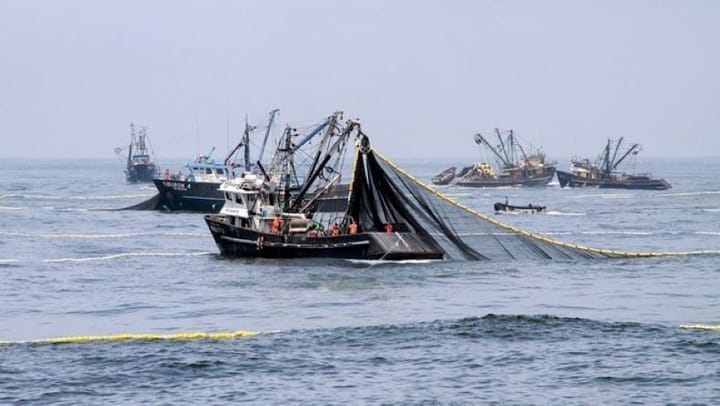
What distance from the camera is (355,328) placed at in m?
38.9

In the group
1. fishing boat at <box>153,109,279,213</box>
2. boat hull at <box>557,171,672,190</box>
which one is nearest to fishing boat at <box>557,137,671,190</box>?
boat hull at <box>557,171,672,190</box>

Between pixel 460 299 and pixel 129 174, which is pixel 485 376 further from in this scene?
pixel 129 174

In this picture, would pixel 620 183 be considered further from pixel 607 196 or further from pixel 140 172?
pixel 140 172

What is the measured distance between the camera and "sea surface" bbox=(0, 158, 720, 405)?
30578mm

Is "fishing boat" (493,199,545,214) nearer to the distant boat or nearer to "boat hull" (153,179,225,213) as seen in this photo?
the distant boat

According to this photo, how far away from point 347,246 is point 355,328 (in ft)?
64.6

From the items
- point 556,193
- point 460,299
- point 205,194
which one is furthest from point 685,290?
point 556,193

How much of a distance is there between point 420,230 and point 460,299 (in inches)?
452

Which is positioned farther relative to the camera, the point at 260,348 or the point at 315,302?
the point at 315,302

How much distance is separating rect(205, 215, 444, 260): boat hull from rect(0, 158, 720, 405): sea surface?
62 cm

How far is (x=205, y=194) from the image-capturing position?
107m

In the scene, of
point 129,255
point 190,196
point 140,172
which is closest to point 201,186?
point 190,196

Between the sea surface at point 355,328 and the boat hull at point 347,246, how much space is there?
0.62 m

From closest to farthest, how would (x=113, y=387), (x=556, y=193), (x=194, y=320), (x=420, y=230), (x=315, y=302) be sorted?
1. (x=113, y=387)
2. (x=194, y=320)
3. (x=315, y=302)
4. (x=420, y=230)
5. (x=556, y=193)
